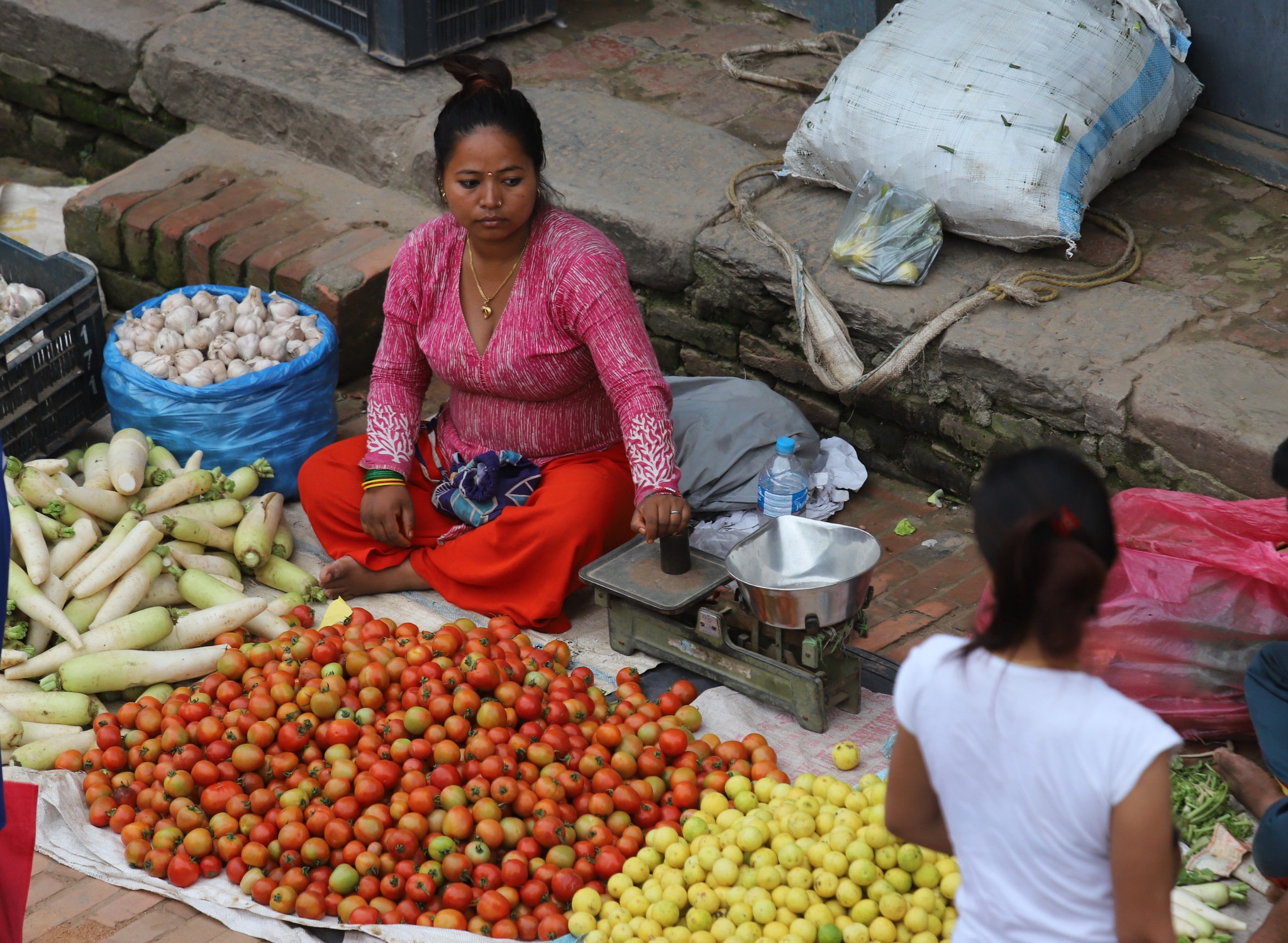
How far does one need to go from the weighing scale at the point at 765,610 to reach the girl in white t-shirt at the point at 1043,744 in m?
1.27

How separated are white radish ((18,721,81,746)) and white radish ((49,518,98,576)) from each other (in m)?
0.48

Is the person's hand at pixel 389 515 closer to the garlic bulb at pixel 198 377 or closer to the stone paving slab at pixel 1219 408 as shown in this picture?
the garlic bulb at pixel 198 377

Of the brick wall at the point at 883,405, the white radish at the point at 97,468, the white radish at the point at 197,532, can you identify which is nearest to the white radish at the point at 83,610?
the white radish at the point at 197,532

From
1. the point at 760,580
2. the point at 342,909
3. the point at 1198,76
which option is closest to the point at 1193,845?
the point at 760,580

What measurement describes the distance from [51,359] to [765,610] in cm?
240

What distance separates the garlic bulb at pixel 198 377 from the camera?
12.8ft

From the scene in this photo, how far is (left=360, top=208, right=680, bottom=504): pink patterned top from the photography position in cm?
326

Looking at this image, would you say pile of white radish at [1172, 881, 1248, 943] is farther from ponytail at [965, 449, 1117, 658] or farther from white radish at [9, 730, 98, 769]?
white radish at [9, 730, 98, 769]

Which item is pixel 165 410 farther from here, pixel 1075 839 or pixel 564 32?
pixel 1075 839

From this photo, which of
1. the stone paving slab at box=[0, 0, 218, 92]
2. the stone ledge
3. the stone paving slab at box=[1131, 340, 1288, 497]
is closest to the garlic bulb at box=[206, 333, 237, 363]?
the stone ledge

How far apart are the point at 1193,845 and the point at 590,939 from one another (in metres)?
1.19

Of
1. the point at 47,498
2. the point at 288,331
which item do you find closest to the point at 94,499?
the point at 47,498

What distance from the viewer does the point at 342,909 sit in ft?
8.30

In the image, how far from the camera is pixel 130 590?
338cm
